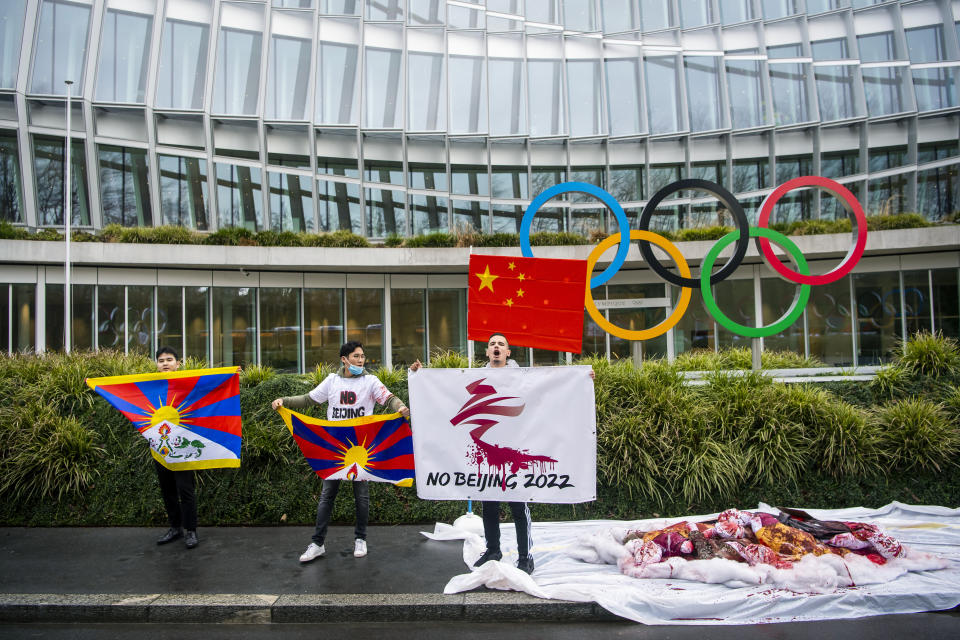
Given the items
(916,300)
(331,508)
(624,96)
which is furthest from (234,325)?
(916,300)

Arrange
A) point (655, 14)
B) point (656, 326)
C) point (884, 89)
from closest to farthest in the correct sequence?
point (656, 326) < point (884, 89) < point (655, 14)

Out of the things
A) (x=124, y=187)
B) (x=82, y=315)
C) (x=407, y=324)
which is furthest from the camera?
(x=407, y=324)

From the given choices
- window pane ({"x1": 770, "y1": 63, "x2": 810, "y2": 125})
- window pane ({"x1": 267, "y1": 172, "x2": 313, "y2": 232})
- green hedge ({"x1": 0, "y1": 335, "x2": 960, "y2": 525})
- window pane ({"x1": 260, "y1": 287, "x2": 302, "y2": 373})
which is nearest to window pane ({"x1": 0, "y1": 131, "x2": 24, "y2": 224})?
window pane ({"x1": 267, "y1": 172, "x2": 313, "y2": 232})

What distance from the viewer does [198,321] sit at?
67.1 feet

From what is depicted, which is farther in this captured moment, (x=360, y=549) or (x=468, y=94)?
(x=468, y=94)

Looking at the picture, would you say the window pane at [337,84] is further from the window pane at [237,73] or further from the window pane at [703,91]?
the window pane at [703,91]

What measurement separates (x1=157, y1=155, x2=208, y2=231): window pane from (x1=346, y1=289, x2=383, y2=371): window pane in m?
6.46

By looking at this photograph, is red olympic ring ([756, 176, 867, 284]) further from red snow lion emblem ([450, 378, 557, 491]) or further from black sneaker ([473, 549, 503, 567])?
black sneaker ([473, 549, 503, 567])

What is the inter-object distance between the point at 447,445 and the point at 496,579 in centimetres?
128

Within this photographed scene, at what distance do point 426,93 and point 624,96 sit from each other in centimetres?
820

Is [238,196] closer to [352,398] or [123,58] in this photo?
[123,58]

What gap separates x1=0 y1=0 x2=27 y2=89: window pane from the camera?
2073cm

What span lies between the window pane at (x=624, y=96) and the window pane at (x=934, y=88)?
10.7m

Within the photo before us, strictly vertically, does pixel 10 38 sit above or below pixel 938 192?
above
